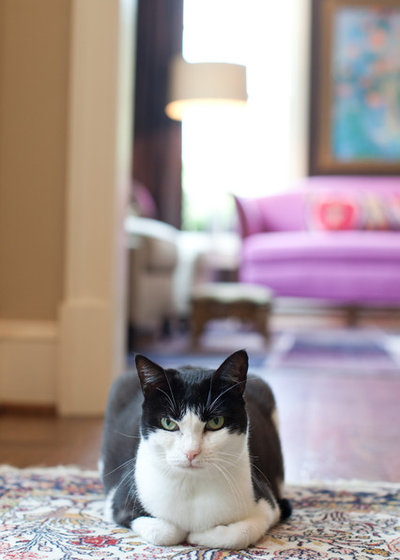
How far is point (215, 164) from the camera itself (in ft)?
21.2

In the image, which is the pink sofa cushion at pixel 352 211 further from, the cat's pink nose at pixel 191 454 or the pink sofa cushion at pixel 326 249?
the cat's pink nose at pixel 191 454

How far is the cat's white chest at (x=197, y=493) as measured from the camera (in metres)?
1.10

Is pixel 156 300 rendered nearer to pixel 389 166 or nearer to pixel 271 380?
pixel 271 380

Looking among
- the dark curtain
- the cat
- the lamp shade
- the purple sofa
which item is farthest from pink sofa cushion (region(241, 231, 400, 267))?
the cat

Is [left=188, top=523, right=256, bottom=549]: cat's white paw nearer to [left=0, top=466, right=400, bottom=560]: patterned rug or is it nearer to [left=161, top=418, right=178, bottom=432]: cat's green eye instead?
[left=0, top=466, right=400, bottom=560]: patterned rug

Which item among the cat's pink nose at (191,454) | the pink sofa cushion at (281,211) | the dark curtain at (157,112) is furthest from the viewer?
the dark curtain at (157,112)

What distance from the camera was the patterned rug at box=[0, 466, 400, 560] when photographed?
1.13 metres

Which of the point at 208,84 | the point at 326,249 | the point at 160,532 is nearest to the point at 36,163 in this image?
the point at 160,532

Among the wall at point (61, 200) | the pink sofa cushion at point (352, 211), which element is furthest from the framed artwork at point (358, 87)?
the wall at point (61, 200)

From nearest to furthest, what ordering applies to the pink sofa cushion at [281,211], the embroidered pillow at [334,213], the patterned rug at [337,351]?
1. the patterned rug at [337,351]
2. the embroidered pillow at [334,213]
3. the pink sofa cushion at [281,211]

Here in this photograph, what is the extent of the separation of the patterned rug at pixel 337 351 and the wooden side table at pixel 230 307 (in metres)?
0.21

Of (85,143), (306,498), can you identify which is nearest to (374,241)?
(85,143)

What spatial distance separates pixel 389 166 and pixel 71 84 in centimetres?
458

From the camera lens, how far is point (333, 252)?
4641mm
